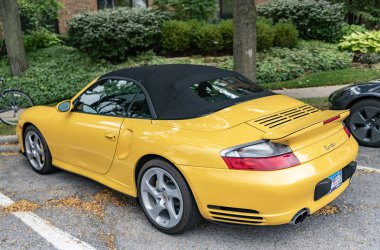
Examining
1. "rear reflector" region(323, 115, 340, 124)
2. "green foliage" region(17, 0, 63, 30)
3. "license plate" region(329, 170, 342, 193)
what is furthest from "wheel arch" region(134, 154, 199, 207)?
"green foliage" region(17, 0, 63, 30)

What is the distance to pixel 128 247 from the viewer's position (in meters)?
3.30

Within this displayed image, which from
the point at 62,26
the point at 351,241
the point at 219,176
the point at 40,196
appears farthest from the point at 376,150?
the point at 62,26

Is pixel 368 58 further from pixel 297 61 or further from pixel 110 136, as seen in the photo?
pixel 110 136

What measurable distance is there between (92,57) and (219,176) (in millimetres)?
9019

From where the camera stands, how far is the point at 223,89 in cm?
397

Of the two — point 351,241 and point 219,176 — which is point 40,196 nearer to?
point 219,176

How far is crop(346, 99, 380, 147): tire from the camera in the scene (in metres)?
5.41

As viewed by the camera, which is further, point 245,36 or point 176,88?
point 245,36

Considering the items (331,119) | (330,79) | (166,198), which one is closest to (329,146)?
(331,119)

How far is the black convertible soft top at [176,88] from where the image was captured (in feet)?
11.7

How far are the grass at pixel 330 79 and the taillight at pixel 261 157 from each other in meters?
6.74

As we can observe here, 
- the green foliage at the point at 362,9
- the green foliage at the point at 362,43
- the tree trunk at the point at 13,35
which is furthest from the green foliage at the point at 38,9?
the green foliage at the point at 362,9

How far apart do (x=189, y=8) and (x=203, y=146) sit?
10.5 m

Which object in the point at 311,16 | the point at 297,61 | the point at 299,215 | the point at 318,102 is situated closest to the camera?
the point at 299,215
